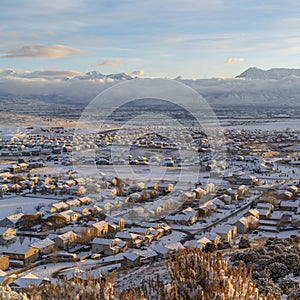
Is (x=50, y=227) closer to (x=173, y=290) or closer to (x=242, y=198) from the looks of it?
(x=242, y=198)

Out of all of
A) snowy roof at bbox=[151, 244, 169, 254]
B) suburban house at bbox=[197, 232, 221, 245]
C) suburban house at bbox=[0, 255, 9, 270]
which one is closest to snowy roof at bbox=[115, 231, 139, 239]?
snowy roof at bbox=[151, 244, 169, 254]

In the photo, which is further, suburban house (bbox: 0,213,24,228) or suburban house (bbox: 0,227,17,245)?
suburban house (bbox: 0,213,24,228)

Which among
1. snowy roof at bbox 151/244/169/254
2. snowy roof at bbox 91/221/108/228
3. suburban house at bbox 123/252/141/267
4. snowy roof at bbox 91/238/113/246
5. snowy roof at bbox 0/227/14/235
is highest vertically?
snowy roof at bbox 91/221/108/228

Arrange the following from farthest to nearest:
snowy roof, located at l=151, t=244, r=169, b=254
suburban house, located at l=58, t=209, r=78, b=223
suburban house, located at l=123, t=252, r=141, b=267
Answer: suburban house, located at l=58, t=209, r=78, b=223
snowy roof, located at l=151, t=244, r=169, b=254
suburban house, located at l=123, t=252, r=141, b=267

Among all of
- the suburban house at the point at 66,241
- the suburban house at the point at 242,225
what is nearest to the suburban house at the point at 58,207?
the suburban house at the point at 66,241

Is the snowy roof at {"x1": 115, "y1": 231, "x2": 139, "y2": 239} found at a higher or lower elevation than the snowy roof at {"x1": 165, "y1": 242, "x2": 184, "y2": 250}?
lower

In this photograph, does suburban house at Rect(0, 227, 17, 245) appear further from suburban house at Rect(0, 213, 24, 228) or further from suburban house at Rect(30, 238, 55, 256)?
suburban house at Rect(30, 238, 55, 256)

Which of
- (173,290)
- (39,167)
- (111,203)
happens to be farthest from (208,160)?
(173,290)
